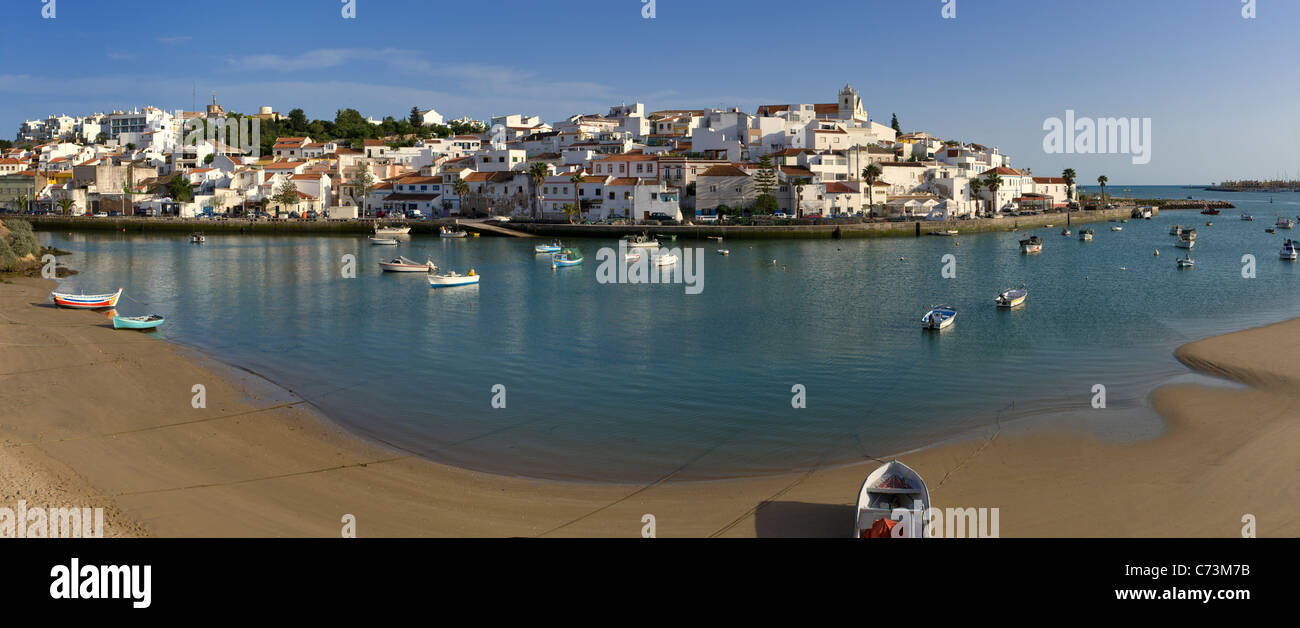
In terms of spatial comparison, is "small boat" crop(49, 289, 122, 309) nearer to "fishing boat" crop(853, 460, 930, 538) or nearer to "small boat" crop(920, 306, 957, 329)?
"small boat" crop(920, 306, 957, 329)

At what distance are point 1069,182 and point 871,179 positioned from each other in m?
31.2

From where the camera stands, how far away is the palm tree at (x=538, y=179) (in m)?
65.2

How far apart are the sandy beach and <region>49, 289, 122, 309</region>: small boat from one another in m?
11.6

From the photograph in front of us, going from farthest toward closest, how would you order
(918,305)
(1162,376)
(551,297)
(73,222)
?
1. (73,222)
2. (551,297)
3. (918,305)
4. (1162,376)

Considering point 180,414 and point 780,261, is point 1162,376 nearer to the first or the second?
point 180,414

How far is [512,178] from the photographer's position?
70.3 m

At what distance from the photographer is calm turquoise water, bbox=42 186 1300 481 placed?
43.7 ft

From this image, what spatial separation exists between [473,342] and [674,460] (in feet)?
36.1

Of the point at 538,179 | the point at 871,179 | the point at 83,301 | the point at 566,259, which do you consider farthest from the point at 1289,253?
the point at 83,301

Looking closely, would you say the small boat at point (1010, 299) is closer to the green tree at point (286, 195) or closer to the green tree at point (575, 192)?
the green tree at point (575, 192)

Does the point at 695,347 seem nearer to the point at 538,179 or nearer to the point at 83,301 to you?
the point at 83,301

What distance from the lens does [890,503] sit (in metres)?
9.19

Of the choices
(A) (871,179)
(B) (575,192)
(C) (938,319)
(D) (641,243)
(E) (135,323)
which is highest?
(A) (871,179)

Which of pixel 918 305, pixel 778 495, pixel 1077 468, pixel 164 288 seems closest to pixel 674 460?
pixel 778 495
